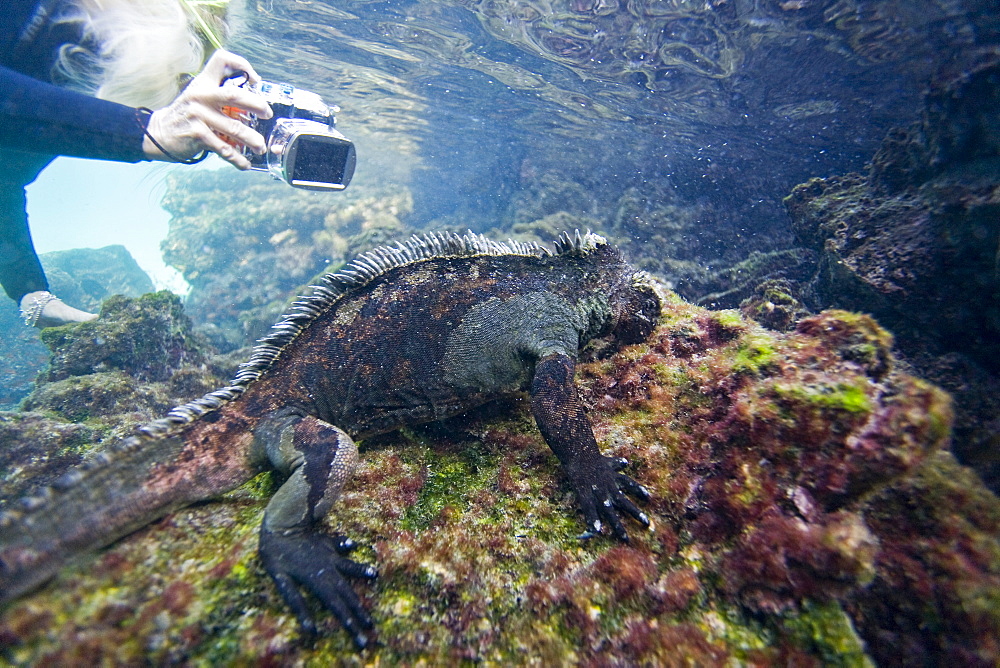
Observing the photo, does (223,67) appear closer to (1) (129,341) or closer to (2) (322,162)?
(2) (322,162)

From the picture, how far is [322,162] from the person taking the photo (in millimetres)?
3967

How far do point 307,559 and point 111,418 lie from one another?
19.3 feet

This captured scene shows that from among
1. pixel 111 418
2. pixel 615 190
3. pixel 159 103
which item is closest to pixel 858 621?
pixel 159 103

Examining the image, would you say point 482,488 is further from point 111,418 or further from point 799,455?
point 111,418

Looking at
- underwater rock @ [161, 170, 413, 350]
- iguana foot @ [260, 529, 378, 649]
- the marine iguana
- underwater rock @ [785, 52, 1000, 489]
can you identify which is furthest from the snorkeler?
underwater rock @ [161, 170, 413, 350]

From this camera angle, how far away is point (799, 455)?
6.25 feet

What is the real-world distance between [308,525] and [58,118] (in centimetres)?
424

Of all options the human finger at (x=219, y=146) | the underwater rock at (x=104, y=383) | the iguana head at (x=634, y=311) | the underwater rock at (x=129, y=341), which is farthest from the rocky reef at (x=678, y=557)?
the underwater rock at (x=129, y=341)

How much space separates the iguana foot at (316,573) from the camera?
1879 millimetres

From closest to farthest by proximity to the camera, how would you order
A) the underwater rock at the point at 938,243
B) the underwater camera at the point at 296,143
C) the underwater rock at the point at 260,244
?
the underwater camera at the point at 296,143 → the underwater rock at the point at 938,243 → the underwater rock at the point at 260,244

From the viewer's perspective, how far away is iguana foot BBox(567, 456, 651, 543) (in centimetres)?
219

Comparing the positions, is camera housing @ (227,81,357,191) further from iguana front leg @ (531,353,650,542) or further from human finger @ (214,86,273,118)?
iguana front leg @ (531,353,650,542)

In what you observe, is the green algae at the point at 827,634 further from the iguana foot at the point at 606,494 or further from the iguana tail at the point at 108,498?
the iguana tail at the point at 108,498

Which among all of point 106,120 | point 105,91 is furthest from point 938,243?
point 105,91
